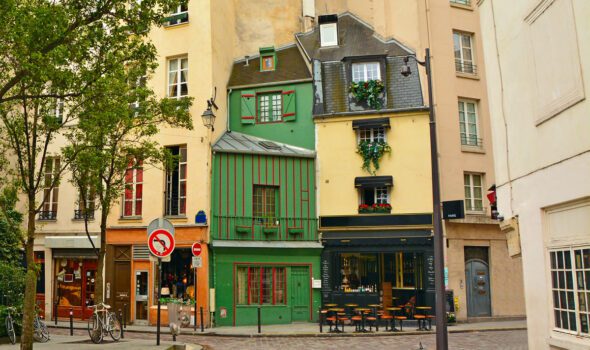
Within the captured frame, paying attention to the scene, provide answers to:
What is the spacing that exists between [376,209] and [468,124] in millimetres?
5361

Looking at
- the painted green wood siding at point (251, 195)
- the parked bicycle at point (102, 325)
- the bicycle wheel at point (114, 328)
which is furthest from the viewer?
the painted green wood siding at point (251, 195)

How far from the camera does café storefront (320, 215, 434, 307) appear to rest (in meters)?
20.7

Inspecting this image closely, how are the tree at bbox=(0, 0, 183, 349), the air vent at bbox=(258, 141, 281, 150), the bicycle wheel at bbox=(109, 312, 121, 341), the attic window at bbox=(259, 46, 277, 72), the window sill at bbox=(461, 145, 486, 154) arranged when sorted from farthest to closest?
1. the attic window at bbox=(259, 46, 277, 72)
2. the air vent at bbox=(258, 141, 281, 150)
3. the window sill at bbox=(461, 145, 486, 154)
4. the bicycle wheel at bbox=(109, 312, 121, 341)
5. the tree at bbox=(0, 0, 183, 349)

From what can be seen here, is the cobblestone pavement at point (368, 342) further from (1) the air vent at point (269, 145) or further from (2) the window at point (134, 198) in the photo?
(1) the air vent at point (269, 145)

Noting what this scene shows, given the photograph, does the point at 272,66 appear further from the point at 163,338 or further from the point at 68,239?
the point at 163,338

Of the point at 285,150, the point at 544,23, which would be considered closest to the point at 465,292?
the point at 285,150

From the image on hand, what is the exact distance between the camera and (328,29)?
2561 cm

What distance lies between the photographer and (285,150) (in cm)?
2219

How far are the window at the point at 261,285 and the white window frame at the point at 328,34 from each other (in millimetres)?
10787

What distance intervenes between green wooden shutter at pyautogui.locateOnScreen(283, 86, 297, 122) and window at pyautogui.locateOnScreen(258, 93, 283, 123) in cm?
29

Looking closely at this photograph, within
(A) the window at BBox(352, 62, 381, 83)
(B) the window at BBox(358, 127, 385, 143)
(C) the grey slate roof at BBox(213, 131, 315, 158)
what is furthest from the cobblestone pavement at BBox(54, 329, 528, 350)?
(A) the window at BBox(352, 62, 381, 83)

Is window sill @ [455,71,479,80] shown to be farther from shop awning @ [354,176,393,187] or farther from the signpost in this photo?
the signpost

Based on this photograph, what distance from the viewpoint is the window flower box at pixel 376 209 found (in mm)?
21444

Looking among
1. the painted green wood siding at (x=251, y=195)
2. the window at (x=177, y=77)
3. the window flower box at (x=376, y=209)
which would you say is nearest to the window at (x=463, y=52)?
the window flower box at (x=376, y=209)
